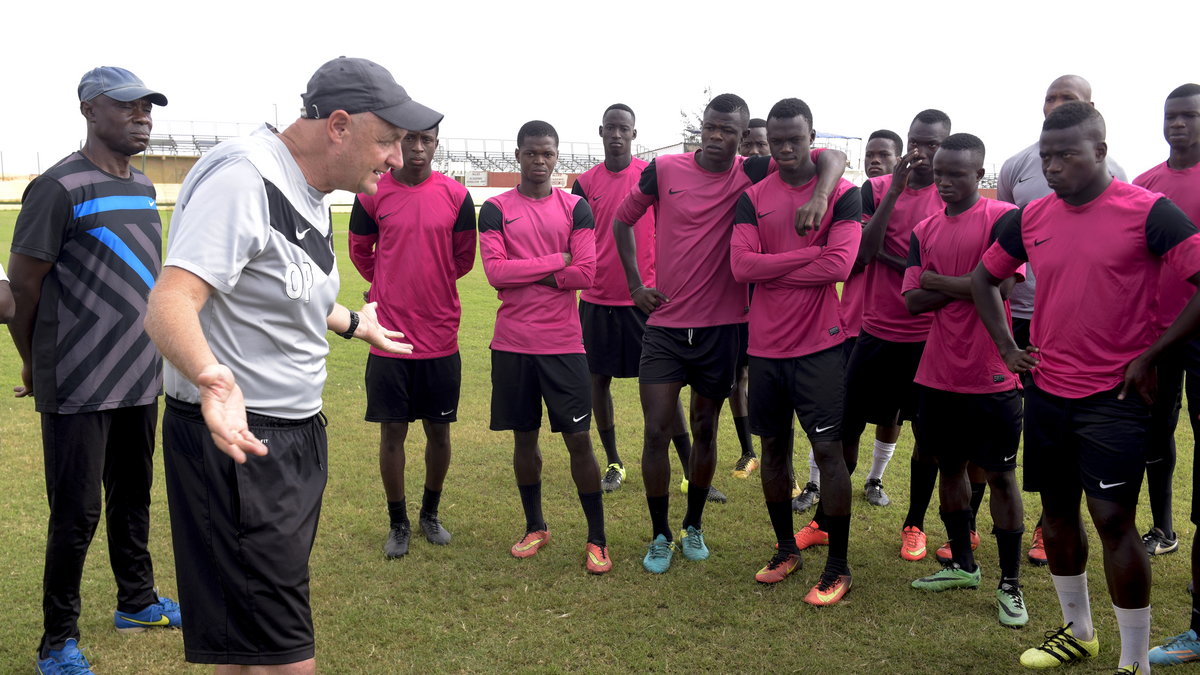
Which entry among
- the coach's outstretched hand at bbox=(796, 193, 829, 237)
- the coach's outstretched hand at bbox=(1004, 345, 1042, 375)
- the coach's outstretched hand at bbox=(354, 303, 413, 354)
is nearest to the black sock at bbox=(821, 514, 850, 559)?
the coach's outstretched hand at bbox=(1004, 345, 1042, 375)

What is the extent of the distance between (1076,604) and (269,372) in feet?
12.0

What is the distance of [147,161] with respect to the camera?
2190 inches

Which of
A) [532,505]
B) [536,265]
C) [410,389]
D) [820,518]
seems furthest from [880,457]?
[410,389]

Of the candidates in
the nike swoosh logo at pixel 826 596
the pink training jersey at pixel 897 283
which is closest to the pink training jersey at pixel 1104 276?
the pink training jersey at pixel 897 283

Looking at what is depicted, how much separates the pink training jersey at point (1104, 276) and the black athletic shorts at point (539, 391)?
8.53 ft

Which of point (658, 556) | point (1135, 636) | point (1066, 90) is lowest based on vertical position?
point (658, 556)

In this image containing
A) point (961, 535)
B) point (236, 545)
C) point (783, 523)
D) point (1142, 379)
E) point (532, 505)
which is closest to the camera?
point (236, 545)

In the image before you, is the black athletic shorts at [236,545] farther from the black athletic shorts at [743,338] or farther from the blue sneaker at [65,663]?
the black athletic shorts at [743,338]

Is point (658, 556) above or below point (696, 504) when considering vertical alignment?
below

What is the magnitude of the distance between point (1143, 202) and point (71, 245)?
4.55m

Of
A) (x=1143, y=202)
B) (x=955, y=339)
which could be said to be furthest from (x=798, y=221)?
(x=1143, y=202)

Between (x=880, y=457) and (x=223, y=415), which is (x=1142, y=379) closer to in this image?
(x=880, y=457)

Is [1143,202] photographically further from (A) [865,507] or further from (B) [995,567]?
(A) [865,507]

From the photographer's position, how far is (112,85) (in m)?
4.16
